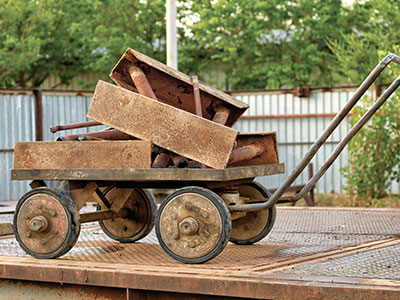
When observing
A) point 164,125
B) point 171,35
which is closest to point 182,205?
point 164,125

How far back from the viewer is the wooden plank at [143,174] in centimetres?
514

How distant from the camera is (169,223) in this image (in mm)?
5211

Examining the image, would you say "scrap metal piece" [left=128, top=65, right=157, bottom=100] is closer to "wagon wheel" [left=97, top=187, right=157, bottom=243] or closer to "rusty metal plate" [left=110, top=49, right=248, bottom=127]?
"rusty metal plate" [left=110, top=49, right=248, bottom=127]

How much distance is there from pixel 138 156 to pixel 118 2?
2178 centimetres

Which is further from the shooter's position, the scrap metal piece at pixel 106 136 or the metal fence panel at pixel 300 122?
the metal fence panel at pixel 300 122

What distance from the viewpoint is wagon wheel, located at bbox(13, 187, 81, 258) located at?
5.37 m

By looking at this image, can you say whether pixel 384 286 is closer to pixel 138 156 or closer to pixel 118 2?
pixel 138 156

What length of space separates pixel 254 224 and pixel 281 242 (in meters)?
0.36

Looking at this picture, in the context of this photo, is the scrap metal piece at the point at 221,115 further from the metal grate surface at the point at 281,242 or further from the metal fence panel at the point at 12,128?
the metal fence panel at the point at 12,128

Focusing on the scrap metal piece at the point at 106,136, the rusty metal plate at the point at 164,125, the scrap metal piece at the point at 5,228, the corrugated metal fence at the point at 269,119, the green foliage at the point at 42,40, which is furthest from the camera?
the green foliage at the point at 42,40

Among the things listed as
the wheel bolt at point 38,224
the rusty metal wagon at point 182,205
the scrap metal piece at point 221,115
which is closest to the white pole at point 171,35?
the scrap metal piece at point 221,115

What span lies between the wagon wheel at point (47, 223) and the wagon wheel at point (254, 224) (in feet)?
5.11

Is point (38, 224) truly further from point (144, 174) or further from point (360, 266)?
point (360, 266)

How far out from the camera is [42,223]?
539 cm
